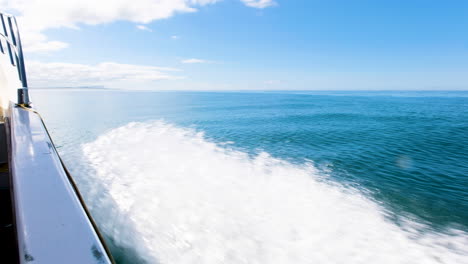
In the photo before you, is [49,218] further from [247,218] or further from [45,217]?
[247,218]

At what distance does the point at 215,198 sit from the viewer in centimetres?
551

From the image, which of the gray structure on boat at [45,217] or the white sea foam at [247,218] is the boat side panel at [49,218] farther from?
the white sea foam at [247,218]

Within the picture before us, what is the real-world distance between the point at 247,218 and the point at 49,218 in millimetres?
4171

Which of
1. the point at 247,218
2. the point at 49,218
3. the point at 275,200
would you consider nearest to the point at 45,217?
the point at 49,218

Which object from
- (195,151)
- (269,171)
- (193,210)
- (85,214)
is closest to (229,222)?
(193,210)

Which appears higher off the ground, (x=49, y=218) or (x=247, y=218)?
(x=49, y=218)

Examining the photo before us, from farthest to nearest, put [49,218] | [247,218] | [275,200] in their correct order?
[275,200]
[247,218]
[49,218]

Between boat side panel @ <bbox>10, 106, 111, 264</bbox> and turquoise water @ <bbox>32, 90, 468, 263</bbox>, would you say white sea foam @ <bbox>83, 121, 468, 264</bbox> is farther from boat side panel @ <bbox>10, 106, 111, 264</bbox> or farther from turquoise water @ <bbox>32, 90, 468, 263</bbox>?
boat side panel @ <bbox>10, 106, 111, 264</bbox>

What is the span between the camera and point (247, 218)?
468 centimetres

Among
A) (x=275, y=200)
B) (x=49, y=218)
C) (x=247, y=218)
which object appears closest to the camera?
(x=49, y=218)

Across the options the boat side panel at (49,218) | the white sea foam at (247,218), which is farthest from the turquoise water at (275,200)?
the boat side panel at (49,218)

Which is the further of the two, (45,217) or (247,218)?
(247,218)

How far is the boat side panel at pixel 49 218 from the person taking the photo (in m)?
0.78

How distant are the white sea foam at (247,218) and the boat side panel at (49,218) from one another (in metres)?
2.86
